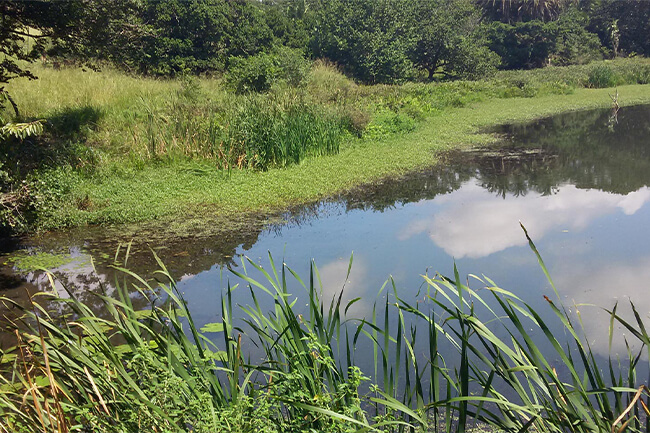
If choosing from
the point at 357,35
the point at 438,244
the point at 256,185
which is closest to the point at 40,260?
the point at 256,185

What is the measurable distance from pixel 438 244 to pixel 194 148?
539 centimetres

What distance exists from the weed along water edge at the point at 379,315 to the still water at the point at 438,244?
3 centimetres

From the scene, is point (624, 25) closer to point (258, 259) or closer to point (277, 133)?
point (277, 133)

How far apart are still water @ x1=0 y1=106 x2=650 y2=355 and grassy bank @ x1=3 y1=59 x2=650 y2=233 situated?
2.14ft

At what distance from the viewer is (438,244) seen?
6398 mm

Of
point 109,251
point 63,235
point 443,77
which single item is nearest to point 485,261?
point 109,251

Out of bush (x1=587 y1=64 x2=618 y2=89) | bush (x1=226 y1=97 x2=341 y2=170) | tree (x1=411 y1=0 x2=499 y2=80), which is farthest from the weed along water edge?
tree (x1=411 y1=0 x2=499 y2=80)

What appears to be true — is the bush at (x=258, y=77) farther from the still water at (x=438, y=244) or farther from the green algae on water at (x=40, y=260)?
the green algae on water at (x=40, y=260)

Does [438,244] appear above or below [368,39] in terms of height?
below

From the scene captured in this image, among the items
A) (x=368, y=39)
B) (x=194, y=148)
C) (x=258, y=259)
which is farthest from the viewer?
(x=368, y=39)

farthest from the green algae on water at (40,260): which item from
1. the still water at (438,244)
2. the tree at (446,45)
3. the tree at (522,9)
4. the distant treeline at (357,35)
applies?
the tree at (522,9)

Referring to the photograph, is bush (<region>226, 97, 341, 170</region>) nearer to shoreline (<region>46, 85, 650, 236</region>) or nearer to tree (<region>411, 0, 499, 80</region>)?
shoreline (<region>46, 85, 650, 236</region>)

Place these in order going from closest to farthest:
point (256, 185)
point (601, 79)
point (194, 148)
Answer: point (256, 185), point (194, 148), point (601, 79)

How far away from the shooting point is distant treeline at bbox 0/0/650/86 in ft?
42.1
